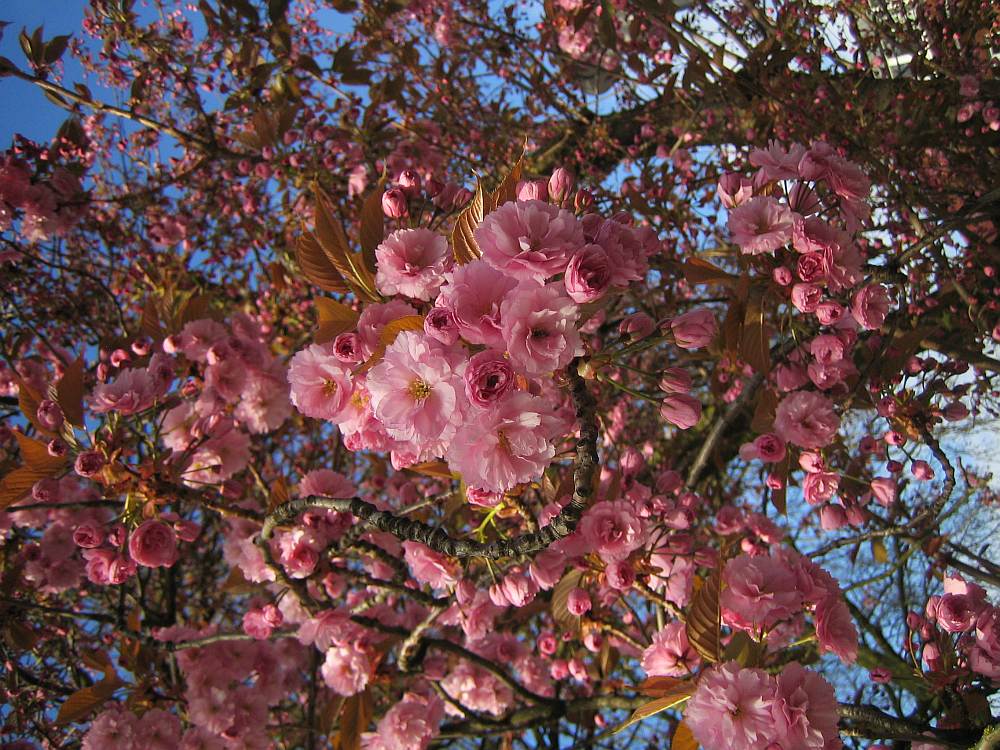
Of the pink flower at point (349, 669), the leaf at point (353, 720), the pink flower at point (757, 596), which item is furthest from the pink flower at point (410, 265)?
the leaf at point (353, 720)

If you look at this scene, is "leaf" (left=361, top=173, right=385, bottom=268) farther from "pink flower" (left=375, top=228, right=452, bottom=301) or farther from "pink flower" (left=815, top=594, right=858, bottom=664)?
"pink flower" (left=815, top=594, right=858, bottom=664)

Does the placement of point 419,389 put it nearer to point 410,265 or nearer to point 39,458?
point 410,265

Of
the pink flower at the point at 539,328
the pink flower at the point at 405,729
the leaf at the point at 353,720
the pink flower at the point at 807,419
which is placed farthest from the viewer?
the pink flower at the point at 405,729

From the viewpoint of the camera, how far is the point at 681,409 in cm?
109

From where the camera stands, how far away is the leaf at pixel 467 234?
90 centimetres

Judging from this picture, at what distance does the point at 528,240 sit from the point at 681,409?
460 millimetres

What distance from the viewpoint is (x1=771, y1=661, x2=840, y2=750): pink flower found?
0.97 metres

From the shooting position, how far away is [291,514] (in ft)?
4.42

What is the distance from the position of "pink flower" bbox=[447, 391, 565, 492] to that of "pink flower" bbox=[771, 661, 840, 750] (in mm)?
558

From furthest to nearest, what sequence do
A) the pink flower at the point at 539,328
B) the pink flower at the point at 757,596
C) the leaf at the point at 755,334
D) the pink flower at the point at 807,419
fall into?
the pink flower at the point at 807,419 < the leaf at the point at 755,334 < the pink flower at the point at 757,596 < the pink flower at the point at 539,328

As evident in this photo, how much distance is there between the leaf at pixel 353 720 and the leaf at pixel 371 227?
1.29m

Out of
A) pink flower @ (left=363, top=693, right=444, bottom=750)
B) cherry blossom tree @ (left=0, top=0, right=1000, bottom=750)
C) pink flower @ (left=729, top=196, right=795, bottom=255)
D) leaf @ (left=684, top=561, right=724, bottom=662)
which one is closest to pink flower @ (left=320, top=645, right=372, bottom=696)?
cherry blossom tree @ (left=0, top=0, right=1000, bottom=750)

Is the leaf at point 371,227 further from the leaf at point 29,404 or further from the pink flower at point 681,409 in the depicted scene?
the leaf at point 29,404

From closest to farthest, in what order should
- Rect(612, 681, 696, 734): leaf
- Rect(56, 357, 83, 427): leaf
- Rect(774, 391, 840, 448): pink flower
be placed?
Rect(612, 681, 696, 734): leaf
Rect(56, 357, 83, 427): leaf
Rect(774, 391, 840, 448): pink flower
